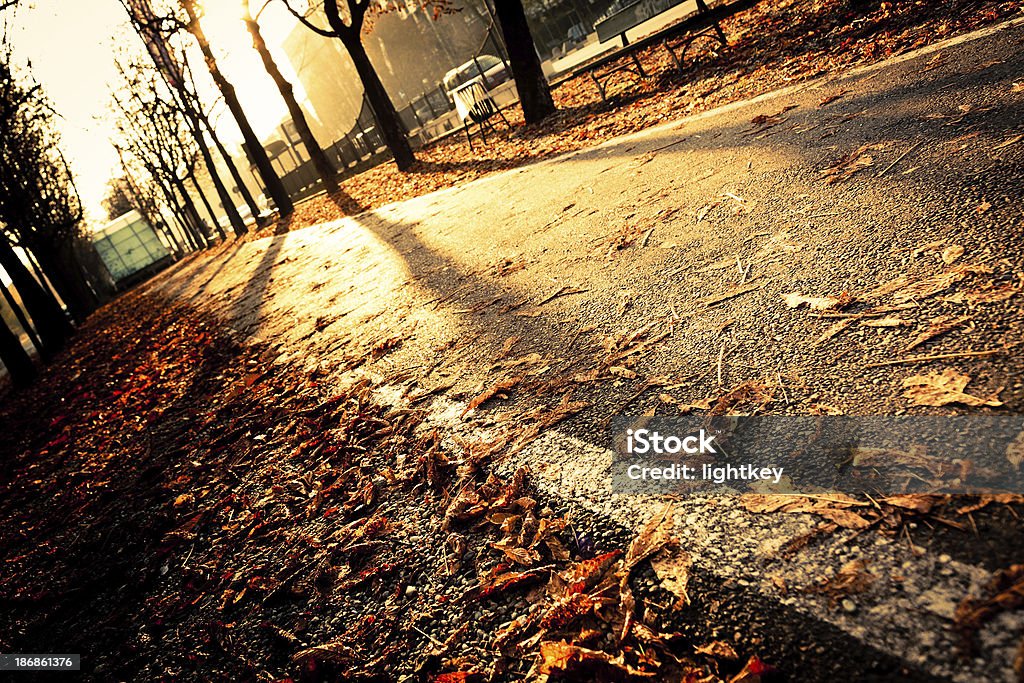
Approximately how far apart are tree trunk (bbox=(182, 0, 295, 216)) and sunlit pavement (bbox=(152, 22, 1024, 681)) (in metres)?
16.0

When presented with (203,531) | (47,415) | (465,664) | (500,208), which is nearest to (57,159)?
(47,415)

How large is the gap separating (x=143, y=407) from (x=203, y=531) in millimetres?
3832

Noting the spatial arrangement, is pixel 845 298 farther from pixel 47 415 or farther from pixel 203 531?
pixel 47 415

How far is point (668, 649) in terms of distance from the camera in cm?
141

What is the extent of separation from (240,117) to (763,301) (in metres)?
21.7

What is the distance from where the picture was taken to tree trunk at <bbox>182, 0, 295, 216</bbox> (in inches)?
680

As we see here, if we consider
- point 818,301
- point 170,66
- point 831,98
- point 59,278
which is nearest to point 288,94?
point 170,66

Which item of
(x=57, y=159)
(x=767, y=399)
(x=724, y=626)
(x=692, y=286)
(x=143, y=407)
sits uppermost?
(x=57, y=159)

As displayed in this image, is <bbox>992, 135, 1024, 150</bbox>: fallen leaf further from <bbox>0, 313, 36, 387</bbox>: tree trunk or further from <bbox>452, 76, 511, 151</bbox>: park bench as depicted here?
<bbox>0, 313, 36, 387</bbox>: tree trunk

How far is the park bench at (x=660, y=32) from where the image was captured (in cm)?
862

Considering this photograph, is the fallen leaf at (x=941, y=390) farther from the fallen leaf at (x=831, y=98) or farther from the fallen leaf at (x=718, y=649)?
the fallen leaf at (x=831, y=98)

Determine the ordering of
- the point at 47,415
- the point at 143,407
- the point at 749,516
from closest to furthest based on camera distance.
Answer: the point at 749,516 < the point at 143,407 < the point at 47,415

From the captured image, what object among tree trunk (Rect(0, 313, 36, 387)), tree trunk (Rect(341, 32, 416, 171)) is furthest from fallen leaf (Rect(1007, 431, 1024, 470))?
tree trunk (Rect(0, 313, 36, 387))

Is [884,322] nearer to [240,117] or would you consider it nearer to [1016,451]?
[1016,451]
